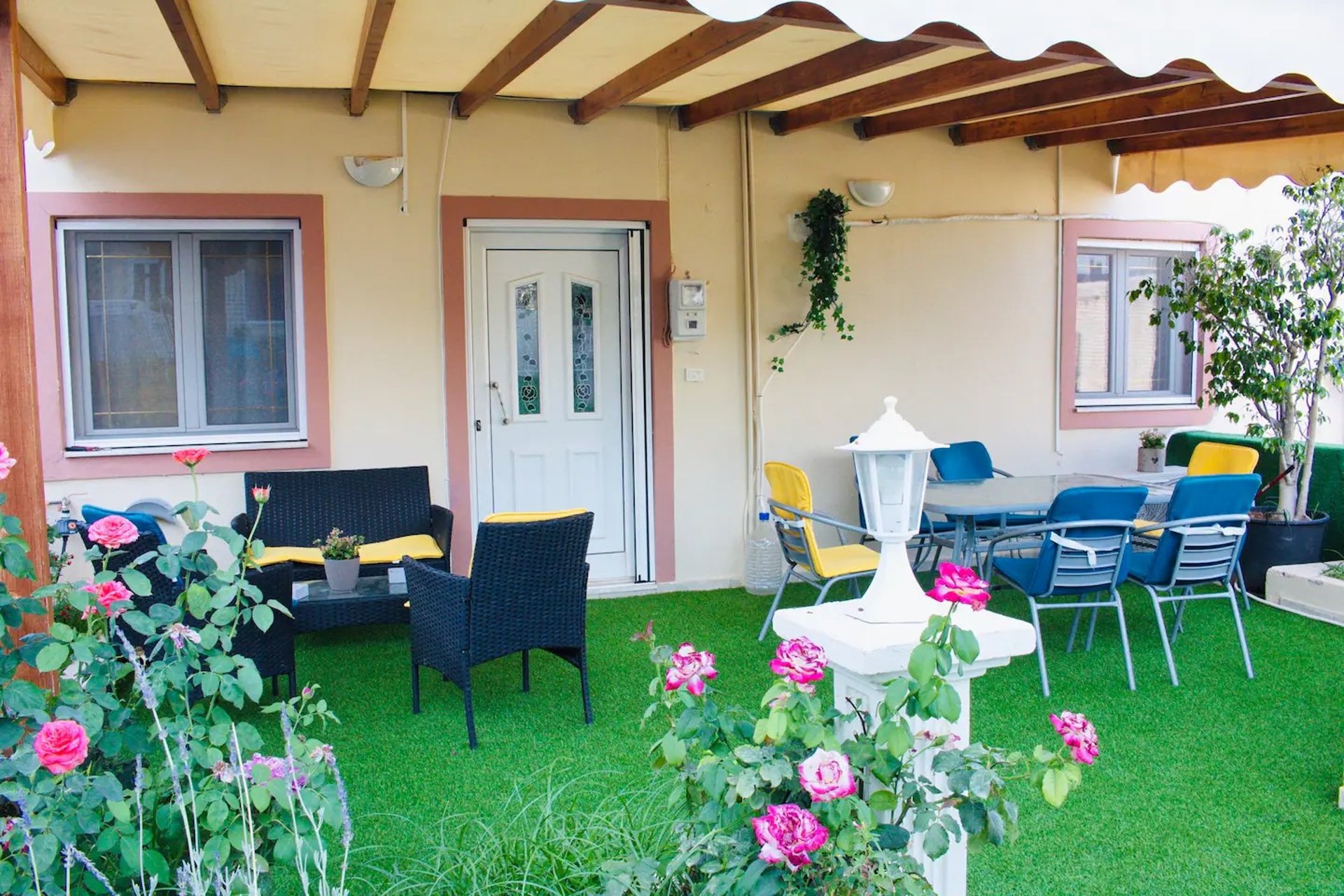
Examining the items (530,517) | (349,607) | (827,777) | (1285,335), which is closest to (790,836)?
(827,777)

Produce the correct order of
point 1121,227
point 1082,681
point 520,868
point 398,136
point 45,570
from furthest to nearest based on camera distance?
point 1121,227 < point 398,136 < point 1082,681 < point 45,570 < point 520,868

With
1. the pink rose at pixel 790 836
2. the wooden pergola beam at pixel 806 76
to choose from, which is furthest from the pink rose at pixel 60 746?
the wooden pergola beam at pixel 806 76

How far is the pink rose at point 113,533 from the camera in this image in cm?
242

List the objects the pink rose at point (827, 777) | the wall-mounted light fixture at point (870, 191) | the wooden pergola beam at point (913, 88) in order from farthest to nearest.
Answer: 1. the wall-mounted light fixture at point (870, 191)
2. the wooden pergola beam at point (913, 88)
3. the pink rose at point (827, 777)

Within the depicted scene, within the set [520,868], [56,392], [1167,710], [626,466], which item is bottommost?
[1167,710]

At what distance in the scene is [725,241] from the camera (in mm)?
7195

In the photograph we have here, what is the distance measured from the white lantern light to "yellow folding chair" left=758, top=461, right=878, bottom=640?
303cm

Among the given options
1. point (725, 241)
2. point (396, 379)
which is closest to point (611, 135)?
point (725, 241)

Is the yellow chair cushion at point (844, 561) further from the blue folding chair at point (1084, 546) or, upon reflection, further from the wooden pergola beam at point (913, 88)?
the wooden pergola beam at point (913, 88)

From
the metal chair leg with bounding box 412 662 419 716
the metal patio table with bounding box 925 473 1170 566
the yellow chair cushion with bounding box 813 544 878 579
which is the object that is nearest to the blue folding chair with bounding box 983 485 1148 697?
the metal patio table with bounding box 925 473 1170 566

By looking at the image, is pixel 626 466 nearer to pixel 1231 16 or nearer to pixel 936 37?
pixel 936 37

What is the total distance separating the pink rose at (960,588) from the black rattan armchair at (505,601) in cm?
269

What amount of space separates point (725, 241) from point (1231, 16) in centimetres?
372

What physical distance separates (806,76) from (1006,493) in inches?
93.0
